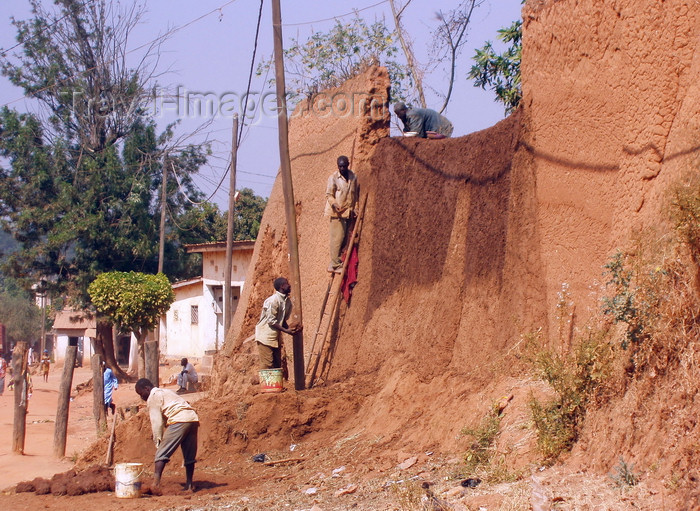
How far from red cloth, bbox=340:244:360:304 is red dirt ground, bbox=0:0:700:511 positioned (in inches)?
5.9

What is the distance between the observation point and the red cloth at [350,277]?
1078 cm

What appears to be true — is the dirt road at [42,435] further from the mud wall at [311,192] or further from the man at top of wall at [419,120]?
the man at top of wall at [419,120]

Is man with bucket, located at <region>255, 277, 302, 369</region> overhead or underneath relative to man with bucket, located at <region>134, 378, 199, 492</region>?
overhead

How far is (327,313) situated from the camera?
1106 cm

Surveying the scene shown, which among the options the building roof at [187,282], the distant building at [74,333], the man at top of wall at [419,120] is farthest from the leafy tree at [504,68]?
the distant building at [74,333]

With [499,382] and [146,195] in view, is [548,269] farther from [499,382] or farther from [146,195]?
[146,195]

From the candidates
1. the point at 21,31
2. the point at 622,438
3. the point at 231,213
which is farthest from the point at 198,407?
the point at 21,31

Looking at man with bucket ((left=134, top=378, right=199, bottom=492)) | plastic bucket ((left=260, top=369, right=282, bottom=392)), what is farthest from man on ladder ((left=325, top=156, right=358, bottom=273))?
man with bucket ((left=134, top=378, right=199, bottom=492))

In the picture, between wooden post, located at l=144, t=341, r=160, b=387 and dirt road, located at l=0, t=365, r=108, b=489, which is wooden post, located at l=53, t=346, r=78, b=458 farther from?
wooden post, located at l=144, t=341, r=160, b=387

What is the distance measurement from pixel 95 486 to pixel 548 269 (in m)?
5.16

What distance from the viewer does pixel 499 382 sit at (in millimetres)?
7363

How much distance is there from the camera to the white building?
25.2m

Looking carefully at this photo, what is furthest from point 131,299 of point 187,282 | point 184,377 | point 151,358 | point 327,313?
point 187,282

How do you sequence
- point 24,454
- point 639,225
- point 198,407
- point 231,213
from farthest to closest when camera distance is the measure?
point 231,213
point 24,454
point 198,407
point 639,225
